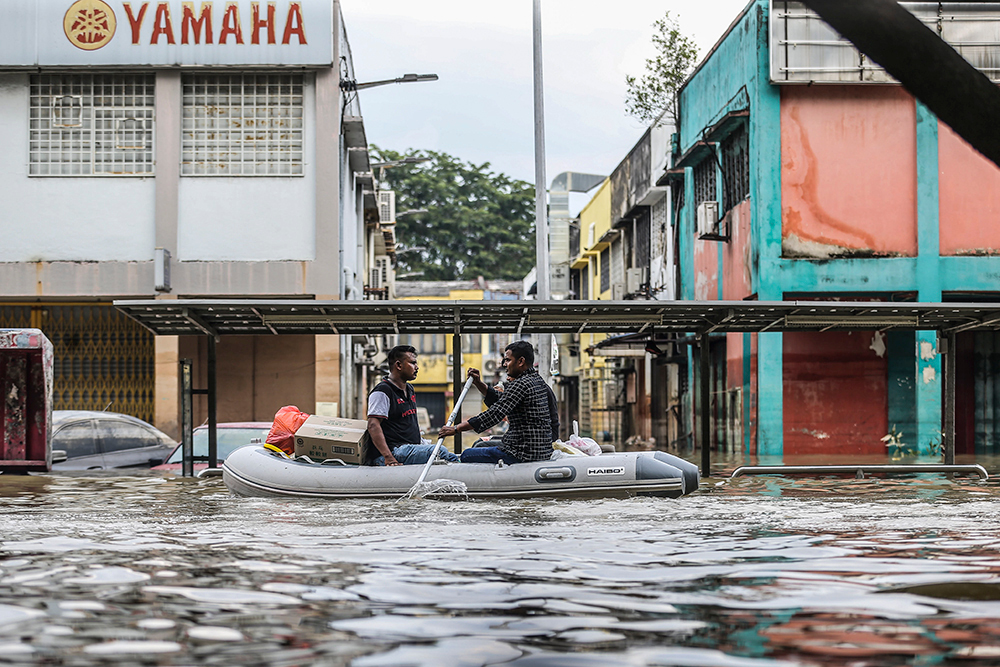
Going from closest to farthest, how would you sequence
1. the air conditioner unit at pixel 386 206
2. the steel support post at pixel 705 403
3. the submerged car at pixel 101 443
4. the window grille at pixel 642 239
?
the steel support post at pixel 705 403 → the submerged car at pixel 101 443 → the window grille at pixel 642 239 → the air conditioner unit at pixel 386 206

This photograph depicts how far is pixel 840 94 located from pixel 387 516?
14.6 meters

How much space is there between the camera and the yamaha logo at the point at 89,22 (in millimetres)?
23453

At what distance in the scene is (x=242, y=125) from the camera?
24125 mm

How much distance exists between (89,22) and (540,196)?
9.33 m

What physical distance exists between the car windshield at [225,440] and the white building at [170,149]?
6641 mm

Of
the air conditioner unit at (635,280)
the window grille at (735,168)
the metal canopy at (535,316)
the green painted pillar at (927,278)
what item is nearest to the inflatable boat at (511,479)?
the metal canopy at (535,316)

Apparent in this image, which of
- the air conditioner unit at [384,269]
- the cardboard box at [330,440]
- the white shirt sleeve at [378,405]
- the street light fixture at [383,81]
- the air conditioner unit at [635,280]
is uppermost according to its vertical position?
the street light fixture at [383,81]

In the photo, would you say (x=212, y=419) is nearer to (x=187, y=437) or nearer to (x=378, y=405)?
(x=187, y=437)

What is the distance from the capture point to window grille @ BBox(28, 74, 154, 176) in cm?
2403

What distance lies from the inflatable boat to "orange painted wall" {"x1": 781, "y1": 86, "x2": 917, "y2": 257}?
1077cm

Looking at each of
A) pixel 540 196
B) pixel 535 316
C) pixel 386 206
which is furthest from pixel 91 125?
pixel 386 206

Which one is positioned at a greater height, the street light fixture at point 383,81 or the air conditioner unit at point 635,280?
the street light fixture at point 383,81

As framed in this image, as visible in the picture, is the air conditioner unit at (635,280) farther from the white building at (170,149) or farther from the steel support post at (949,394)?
the steel support post at (949,394)

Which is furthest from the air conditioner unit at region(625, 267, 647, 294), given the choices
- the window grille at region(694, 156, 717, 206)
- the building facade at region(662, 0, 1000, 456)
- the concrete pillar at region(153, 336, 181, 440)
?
the concrete pillar at region(153, 336, 181, 440)
